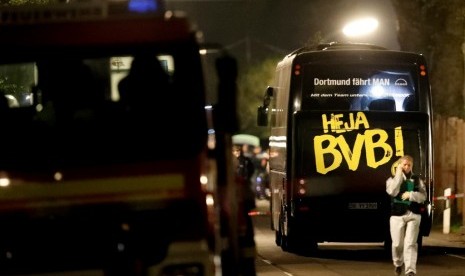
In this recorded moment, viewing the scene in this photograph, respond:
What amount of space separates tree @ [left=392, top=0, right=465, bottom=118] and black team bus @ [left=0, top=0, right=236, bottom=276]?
21.1m

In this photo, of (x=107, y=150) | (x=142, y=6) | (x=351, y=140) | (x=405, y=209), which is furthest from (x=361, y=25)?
(x=107, y=150)

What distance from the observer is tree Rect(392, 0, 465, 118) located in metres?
30.0

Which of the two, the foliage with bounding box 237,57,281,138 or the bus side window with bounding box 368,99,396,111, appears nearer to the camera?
the bus side window with bounding box 368,99,396,111

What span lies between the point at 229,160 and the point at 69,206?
1.69 metres

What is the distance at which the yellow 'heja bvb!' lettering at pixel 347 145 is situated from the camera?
20.6 metres

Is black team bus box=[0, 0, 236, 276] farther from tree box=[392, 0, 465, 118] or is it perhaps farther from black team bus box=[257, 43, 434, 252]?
tree box=[392, 0, 465, 118]

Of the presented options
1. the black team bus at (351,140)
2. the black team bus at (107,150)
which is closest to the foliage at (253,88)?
the black team bus at (351,140)

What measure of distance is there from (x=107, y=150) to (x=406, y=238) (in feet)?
26.8

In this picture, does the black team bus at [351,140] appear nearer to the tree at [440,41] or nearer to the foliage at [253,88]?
the tree at [440,41]

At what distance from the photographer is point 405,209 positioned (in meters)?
16.7

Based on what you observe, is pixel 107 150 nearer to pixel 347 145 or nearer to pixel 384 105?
pixel 347 145

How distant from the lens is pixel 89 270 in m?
8.96

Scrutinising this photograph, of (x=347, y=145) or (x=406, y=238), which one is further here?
(x=347, y=145)

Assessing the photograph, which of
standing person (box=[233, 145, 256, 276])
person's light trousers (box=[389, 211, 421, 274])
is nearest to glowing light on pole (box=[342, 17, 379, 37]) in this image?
person's light trousers (box=[389, 211, 421, 274])
